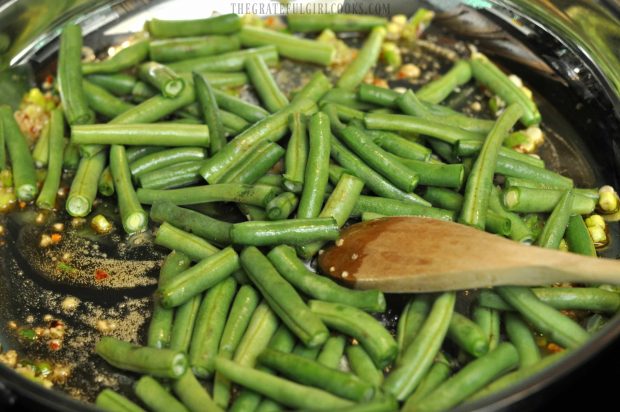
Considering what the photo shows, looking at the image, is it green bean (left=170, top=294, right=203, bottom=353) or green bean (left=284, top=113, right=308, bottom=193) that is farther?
green bean (left=284, top=113, right=308, bottom=193)

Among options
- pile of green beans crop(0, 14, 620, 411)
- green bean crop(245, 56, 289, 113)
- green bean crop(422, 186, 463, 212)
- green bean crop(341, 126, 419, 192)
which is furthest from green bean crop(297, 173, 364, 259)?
green bean crop(245, 56, 289, 113)

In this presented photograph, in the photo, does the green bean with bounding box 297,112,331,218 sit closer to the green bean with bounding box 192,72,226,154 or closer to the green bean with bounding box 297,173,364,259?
the green bean with bounding box 297,173,364,259

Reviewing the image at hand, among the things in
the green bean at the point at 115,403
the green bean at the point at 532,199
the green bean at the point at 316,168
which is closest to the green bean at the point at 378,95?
the green bean at the point at 316,168

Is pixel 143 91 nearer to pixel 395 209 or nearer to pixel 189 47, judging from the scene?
pixel 189 47

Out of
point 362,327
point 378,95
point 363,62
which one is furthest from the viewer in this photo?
point 363,62

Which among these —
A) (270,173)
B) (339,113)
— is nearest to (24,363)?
(270,173)

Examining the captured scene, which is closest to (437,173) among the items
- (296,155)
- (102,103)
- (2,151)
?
(296,155)
